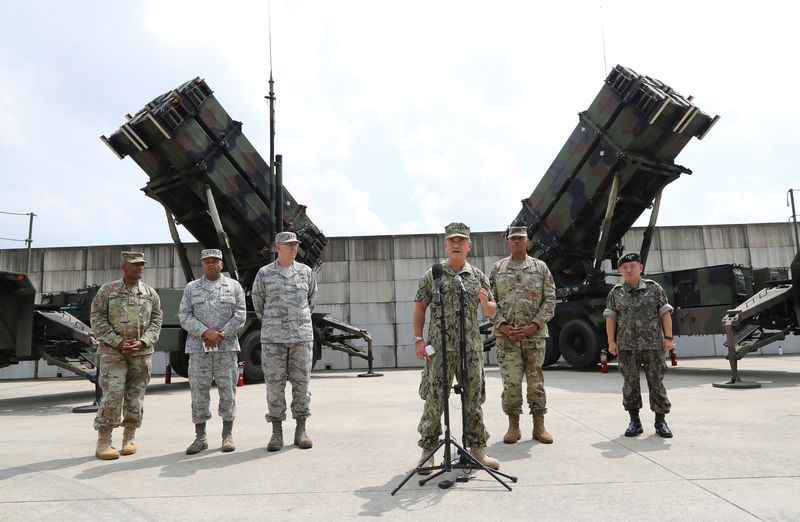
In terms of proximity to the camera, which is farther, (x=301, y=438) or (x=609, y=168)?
(x=609, y=168)

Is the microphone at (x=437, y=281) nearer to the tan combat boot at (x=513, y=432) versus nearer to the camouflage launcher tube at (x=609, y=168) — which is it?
the tan combat boot at (x=513, y=432)

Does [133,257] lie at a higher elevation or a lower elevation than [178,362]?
higher

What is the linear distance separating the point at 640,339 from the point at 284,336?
2772mm

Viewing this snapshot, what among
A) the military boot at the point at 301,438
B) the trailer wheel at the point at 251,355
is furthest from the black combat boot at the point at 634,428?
the trailer wheel at the point at 251,355

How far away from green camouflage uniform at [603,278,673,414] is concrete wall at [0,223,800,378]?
1047 cm

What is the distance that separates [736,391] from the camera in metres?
6.45

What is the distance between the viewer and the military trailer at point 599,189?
28.8 ft

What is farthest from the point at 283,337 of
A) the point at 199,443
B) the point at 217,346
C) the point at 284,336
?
the point at 199,443

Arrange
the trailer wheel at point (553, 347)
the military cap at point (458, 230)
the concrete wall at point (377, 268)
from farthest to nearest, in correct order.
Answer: the concrete wall at point (377, 268) → the trailer wheel at point (553, 347) → the military cap at point (458, 230)

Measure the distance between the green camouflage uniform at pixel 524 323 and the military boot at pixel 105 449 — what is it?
2.78m

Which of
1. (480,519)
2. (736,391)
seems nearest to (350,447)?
(480,519)

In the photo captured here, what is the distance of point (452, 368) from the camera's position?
321 cm

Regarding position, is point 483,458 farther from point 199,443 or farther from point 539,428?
point 199,443

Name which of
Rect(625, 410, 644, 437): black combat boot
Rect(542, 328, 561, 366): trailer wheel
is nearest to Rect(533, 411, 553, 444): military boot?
Rect(625, 410, 644, 437): black combat boot
